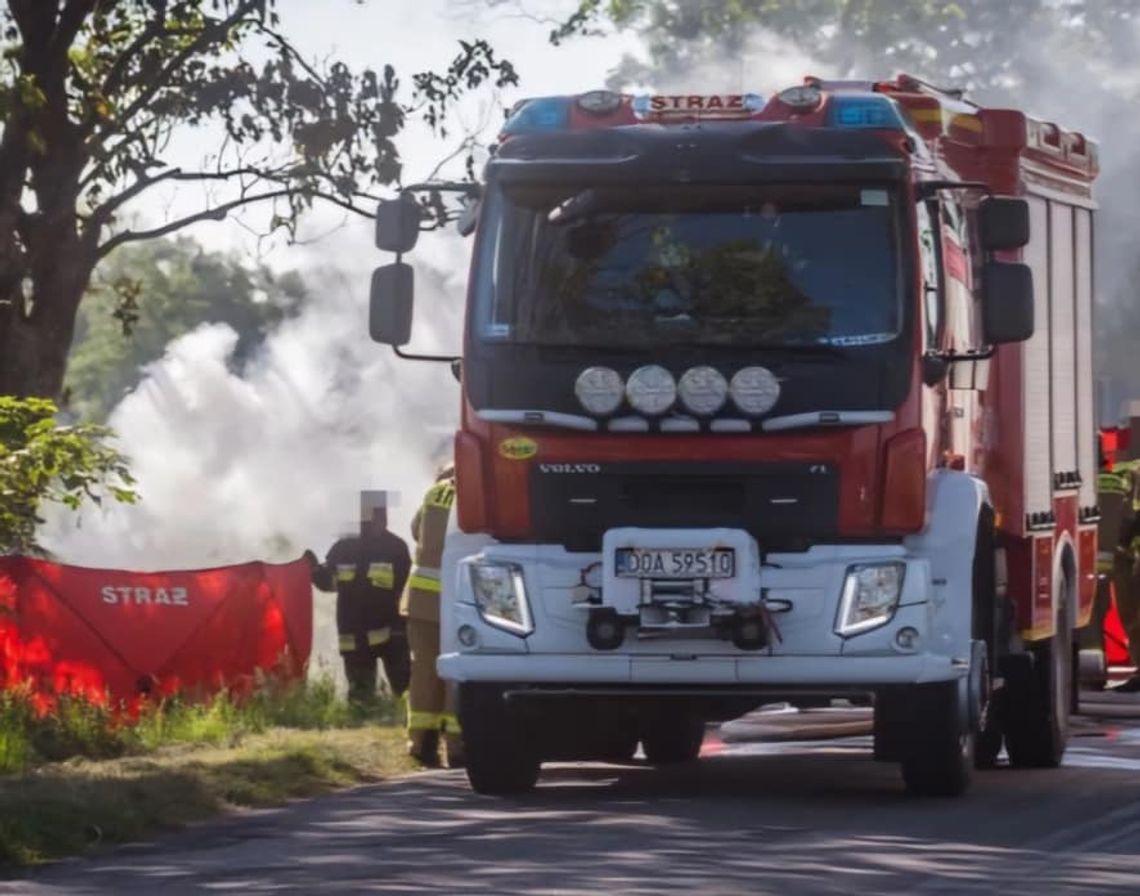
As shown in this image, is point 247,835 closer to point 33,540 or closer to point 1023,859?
point 1023,859

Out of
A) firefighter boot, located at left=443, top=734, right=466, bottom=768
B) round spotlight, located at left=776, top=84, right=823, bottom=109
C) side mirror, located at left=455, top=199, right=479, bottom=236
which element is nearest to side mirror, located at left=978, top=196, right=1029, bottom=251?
round spotlight, located at left=776, top=84, right=823, bottom=109

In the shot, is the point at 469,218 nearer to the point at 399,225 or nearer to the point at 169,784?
the point at 399,225

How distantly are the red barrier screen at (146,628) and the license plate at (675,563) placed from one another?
5237mm

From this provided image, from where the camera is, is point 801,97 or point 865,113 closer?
point 865,113

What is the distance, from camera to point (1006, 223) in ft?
43.4

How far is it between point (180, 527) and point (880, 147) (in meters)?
35.0

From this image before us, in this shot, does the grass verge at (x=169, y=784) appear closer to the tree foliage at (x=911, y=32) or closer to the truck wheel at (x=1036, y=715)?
the truck wheel at (x=1036, y=715)

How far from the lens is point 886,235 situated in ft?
41.7

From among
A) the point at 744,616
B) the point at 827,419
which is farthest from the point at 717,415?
the point at 744,616

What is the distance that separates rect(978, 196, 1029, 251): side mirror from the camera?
43.4 feet

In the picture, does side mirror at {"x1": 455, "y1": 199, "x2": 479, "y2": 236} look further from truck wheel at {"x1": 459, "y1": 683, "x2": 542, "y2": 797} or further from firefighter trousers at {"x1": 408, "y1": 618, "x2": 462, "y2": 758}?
firefighter trousers at {"x1": 408, "y1": 618, "x2": 462, "y2": 758}

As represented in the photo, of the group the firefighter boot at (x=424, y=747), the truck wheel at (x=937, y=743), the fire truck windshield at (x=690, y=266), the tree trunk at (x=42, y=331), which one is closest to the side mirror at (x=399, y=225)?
the fire truck windshield at (x=690, y=266)

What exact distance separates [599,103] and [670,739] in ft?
12.5

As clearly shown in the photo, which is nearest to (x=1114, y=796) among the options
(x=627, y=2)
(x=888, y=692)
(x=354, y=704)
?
(x=888, y=692)
